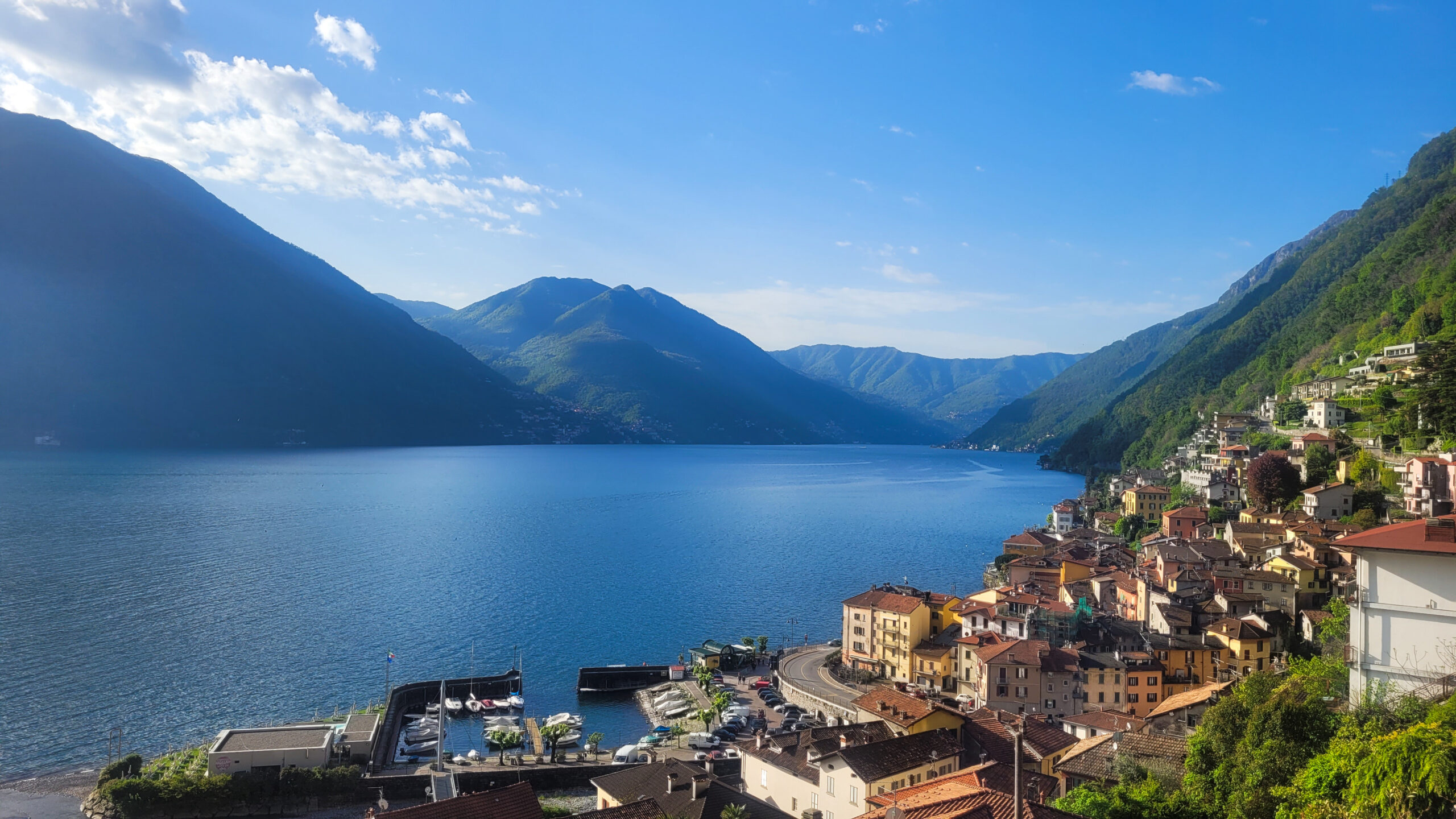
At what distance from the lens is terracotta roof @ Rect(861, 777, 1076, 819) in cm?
1343

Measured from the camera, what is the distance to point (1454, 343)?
50.8m

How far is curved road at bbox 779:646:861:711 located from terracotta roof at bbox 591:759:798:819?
1446 cm

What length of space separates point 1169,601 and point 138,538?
83879 millimetres

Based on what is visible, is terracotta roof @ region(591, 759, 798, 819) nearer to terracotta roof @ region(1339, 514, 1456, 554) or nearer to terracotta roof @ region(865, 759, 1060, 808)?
terracotta roof @ region(865, 759, 1060, 808)

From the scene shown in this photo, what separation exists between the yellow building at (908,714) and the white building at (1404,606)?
468 inches

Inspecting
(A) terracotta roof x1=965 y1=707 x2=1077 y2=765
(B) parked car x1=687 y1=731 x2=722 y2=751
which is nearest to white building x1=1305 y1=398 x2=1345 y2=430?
(A) terracotta roof x1=965 y1=707 x2=1077 y2=765

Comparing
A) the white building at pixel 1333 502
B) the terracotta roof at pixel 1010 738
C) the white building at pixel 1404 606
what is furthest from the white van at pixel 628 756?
the white building at pixel 1333 502

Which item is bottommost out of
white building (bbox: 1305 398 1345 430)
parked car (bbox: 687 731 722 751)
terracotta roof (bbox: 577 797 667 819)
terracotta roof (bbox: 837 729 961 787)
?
parked car (bbox: 687 731 722 751)

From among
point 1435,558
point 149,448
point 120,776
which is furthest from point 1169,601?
point 149,448

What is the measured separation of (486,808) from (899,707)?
17878 millimetres

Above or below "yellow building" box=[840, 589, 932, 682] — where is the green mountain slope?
above

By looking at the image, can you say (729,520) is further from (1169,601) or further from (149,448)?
(149,448)

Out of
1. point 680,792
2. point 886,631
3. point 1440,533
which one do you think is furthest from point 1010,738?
point 886,631

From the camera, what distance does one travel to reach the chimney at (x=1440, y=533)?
70.4ft
